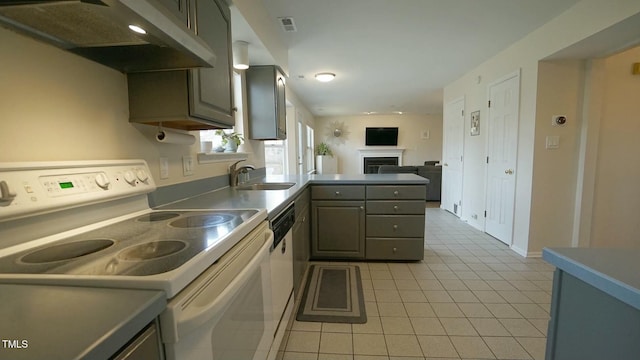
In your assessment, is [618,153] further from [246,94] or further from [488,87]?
[246,94]

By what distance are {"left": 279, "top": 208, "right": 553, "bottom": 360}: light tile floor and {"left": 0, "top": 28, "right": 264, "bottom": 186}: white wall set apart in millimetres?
1422

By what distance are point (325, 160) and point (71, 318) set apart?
27.3ft

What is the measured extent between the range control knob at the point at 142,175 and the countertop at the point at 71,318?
694mm

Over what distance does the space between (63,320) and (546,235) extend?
3728 mm

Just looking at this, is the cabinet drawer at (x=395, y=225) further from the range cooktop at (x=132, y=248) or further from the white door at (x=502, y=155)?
the range cooktop at (x=132, y=248)

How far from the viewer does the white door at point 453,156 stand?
4.48 m

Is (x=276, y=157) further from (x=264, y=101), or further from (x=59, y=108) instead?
(x=59, y=108)

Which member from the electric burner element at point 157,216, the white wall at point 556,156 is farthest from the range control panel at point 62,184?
the white wall at point 556,156

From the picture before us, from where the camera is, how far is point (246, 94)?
106 inches

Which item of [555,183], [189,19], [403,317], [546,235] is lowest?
[403,317]

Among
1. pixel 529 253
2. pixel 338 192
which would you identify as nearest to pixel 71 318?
pixel 338 192

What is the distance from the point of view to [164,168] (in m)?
1.47

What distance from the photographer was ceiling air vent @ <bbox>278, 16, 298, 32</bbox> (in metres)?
2.47

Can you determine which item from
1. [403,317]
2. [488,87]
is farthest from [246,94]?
[488,87]
